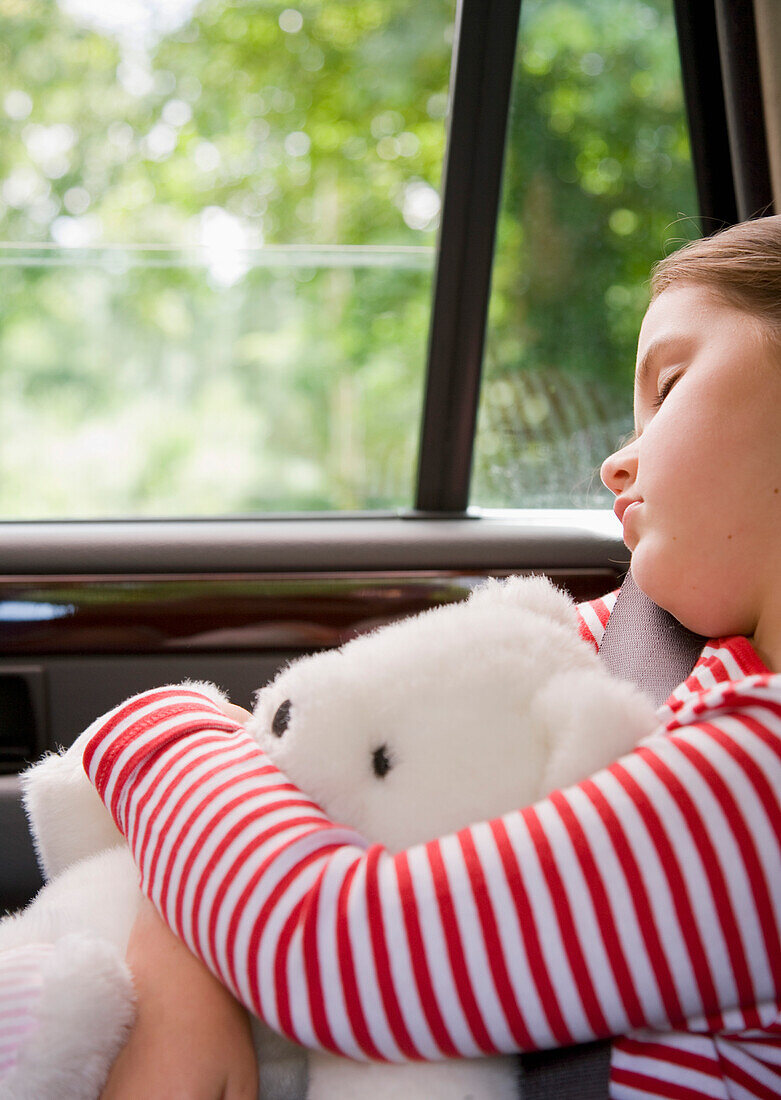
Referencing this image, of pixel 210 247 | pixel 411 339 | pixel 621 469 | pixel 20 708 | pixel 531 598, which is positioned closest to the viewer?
pixel 531 598

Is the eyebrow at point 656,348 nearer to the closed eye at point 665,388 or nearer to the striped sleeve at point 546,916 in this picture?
the closed eye at point 665,388

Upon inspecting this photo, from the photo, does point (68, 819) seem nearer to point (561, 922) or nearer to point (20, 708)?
point (561, 922)

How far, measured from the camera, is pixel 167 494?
270 centimetres

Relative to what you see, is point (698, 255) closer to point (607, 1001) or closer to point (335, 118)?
point (607, 1001)

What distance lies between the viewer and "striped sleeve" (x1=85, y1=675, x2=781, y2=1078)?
1.83ft

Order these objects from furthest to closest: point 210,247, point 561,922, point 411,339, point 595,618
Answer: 1. point 411,339
2. point 210,247
3. point 595,618
4. point 561,922

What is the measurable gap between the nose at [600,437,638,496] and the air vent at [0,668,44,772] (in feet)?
3.28

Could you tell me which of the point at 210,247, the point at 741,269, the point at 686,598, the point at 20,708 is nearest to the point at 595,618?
the point at 686,598

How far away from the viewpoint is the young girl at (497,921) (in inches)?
22.0

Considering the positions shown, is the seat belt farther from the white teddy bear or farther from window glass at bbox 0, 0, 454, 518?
window glass at bbox 0, 0, 454, 518

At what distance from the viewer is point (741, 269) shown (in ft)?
2.80

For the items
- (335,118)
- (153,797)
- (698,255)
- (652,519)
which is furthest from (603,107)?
(153,797)

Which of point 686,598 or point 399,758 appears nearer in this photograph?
point 399,758

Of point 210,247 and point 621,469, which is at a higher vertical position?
point 210,247
